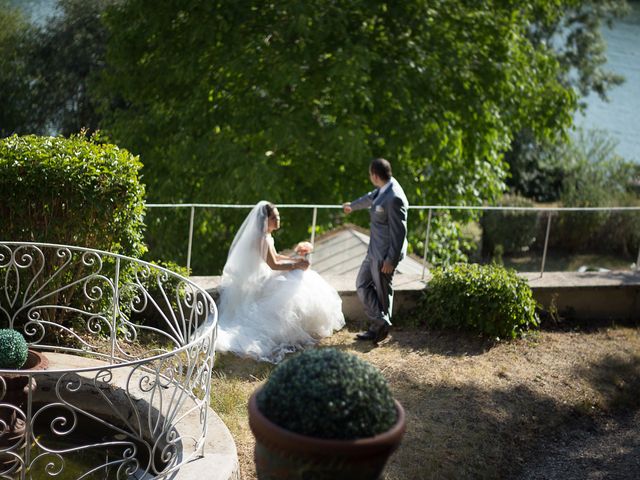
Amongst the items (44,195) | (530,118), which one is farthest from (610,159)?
(44,195)

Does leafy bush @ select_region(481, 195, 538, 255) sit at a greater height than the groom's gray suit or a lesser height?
lesser

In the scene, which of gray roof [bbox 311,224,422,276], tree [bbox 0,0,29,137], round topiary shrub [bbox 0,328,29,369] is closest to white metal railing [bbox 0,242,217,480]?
round topiary shrub [bbox 0,328,29,369]

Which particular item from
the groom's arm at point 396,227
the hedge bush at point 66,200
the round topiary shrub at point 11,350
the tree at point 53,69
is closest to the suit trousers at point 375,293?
the groom's arm at point 396,227

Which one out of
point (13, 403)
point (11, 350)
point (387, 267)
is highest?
point (387, 267)

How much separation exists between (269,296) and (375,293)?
3.14 feet

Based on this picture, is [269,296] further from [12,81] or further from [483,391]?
[12,81]

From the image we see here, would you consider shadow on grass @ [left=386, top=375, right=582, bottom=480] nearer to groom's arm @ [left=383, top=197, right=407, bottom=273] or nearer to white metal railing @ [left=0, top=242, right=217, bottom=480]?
groom's arm @ [left=383, top=197, right=407, bottom=273]

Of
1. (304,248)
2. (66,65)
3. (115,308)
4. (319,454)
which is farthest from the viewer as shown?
(66,65)

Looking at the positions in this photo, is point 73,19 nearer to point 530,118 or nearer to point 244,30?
point 244,30

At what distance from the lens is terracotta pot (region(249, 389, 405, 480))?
3.36 meters

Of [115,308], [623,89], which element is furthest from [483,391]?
[623,89]

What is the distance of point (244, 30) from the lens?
13570 millimetres

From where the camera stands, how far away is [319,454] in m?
3.36

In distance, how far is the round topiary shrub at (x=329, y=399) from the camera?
11.2ft
